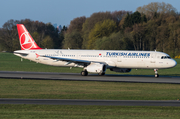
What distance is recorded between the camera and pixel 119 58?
37281 mm

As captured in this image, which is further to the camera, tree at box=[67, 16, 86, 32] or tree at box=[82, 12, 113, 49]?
tree at box=[67, 16, 86, 32]

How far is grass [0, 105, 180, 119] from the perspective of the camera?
44.5ft

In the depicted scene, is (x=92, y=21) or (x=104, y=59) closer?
(x=104, y=59)

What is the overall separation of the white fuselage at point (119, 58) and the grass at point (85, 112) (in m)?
20.8

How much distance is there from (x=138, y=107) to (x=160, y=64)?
21.2 meters

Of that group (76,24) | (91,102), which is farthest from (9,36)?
(91,102)

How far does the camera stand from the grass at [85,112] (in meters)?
13.6

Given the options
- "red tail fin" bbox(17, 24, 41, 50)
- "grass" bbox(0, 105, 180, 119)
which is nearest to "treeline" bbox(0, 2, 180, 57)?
"red tail fin" bbox(17, 24, 41, 50)

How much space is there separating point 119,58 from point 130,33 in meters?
67.9

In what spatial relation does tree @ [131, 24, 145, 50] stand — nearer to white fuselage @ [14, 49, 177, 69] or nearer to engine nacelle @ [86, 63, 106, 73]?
white fuselage @ [14, 49, 177, 69]

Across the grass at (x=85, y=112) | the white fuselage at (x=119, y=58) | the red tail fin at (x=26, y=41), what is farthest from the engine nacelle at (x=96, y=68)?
the grass at (x=85, y=112)

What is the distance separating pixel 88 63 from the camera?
37.4 meters

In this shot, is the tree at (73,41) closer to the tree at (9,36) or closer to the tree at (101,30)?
the tree at (101,30)

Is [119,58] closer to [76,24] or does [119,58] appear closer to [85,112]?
[85,112]
